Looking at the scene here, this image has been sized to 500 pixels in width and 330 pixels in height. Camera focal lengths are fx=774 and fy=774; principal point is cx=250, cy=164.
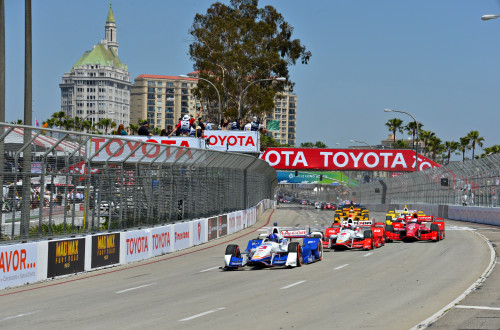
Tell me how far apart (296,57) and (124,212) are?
4566cm

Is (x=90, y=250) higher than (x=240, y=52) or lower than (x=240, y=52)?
lower

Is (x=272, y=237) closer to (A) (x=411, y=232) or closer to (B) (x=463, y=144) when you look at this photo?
(A) (x=411, y=232)

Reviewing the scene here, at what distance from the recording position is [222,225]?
32.1 meters

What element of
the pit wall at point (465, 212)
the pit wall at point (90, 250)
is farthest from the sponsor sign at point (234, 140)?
the pit wall at point (90, 250)

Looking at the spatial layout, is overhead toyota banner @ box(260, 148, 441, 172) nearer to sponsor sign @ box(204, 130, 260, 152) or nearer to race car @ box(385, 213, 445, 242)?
sponsor sign @ box(204, 130, 260, 152)

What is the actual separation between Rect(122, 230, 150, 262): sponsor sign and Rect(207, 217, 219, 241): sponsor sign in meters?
6.48

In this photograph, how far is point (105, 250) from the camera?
20750 millimetres

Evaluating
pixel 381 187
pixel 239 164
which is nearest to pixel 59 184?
pixel 239 164

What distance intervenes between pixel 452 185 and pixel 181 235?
96.6ft

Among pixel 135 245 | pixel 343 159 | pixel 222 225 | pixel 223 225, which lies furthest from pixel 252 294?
pixel 343 159

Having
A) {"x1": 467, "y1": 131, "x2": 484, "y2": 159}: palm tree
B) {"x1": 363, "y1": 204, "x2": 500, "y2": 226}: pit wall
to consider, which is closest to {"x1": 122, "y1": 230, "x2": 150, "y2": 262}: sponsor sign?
{"x1": 363, "y1": 204, "x2": 500, "y2": 226}: pit wall

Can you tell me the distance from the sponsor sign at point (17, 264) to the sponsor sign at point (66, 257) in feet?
2.19

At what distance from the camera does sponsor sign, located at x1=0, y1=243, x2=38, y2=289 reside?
53.7ft

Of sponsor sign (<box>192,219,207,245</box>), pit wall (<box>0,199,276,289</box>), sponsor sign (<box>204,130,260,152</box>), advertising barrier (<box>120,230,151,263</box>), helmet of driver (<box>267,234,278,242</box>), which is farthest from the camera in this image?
sponsor sign (<box>204,130,260,152</box>)
